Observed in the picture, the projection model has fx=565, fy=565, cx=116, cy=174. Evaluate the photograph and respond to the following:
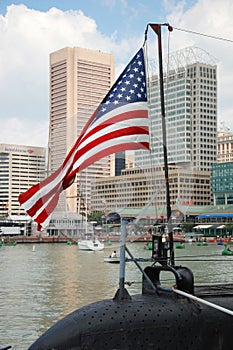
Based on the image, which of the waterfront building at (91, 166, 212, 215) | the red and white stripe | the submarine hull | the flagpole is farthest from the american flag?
the submarine hull

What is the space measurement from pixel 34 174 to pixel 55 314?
1492 cm

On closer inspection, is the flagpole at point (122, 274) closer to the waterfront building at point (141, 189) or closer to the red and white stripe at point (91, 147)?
the waterfront building at point (141, 189)

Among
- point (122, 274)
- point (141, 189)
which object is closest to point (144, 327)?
point (122, 274)

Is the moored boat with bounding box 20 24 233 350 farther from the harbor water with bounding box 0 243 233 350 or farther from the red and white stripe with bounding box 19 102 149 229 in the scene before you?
the red and white stripe with bounding box 19 102 149 229

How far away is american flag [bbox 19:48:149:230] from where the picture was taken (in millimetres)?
11258

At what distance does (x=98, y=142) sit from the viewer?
37.5 feet

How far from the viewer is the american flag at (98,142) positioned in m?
11.3

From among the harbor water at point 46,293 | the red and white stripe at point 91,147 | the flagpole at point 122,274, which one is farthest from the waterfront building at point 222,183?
the flagpole at point 122,274

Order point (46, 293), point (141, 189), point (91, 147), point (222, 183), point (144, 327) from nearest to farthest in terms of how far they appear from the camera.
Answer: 1. point (144, 327)
2. point (141, 189)
3. point (91, 147)
4. point (46, 293)
5. point (222, 183)

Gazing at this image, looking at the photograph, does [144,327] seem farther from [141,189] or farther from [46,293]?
[46,293]

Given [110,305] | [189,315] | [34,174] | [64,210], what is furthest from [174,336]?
[34,174]

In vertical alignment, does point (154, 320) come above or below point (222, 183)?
below

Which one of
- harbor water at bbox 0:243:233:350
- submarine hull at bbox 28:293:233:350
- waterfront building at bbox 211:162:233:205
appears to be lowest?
harbor water at bbox 0:243:233:350

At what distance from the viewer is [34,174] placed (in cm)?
1156
